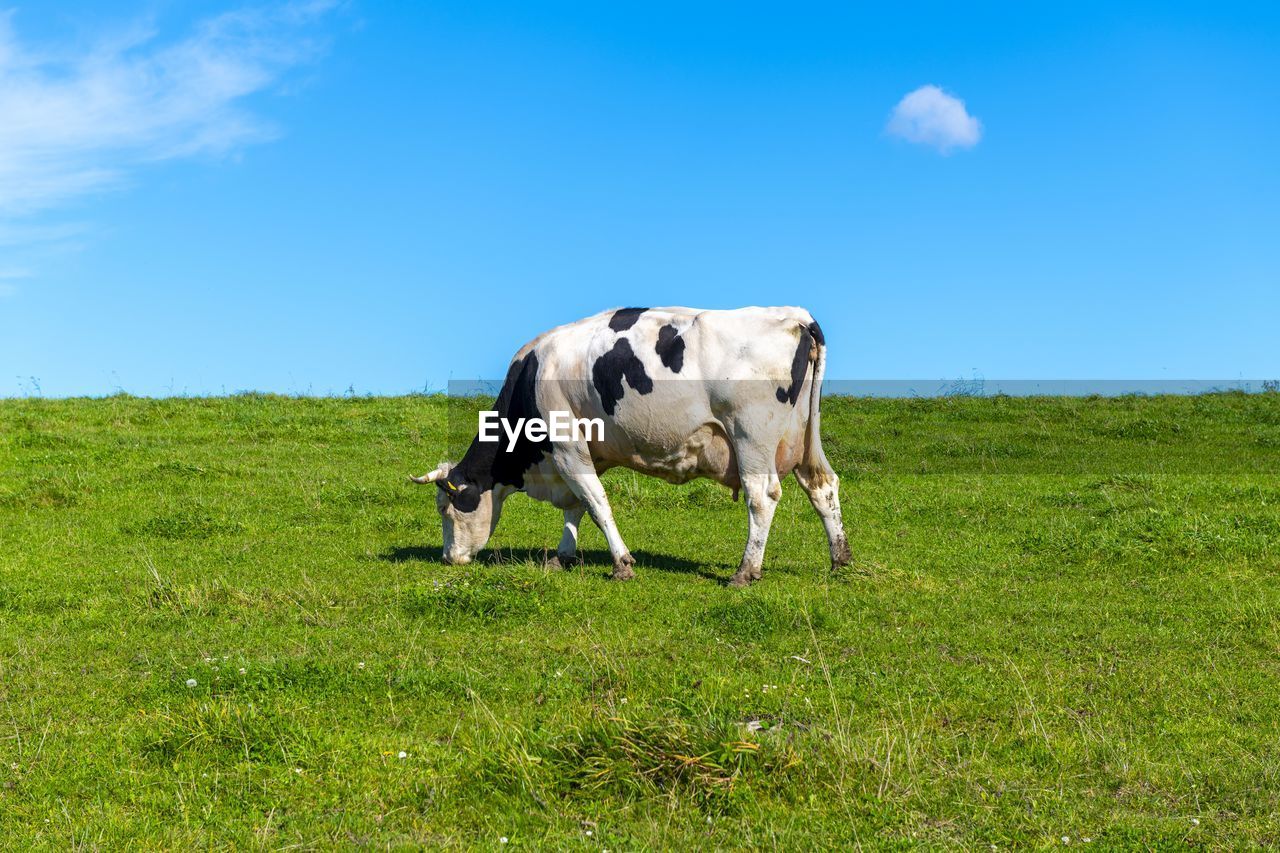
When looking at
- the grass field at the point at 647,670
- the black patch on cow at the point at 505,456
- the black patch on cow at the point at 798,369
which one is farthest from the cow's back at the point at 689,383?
the grass field at the point at 647,670

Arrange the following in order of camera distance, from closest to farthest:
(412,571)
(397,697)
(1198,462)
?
(397,697)
(412,571)
(1198,462)

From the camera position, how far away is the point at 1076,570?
13.3 m

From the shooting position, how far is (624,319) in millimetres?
13234

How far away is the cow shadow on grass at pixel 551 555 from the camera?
44.5 feet

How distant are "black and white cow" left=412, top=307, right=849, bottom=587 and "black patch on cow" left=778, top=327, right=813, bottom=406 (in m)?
0.01

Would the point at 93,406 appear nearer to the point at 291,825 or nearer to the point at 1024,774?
the point at 291,825

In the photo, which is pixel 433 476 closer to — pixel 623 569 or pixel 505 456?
pixel 505 456

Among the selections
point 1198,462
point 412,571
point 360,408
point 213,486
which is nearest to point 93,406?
point 360,408

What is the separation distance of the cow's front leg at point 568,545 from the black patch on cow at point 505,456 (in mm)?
791

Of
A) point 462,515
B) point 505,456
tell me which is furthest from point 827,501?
point 462,515

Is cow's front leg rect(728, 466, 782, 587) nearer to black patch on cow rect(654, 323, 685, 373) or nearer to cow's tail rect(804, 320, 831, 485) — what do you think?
cow's tail rect(804, 320, 831, 485)

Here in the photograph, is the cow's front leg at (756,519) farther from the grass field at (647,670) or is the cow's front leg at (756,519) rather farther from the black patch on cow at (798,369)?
the black patch on cow at (798,369)

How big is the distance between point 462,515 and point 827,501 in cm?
445

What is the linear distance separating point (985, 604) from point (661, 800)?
615cm
